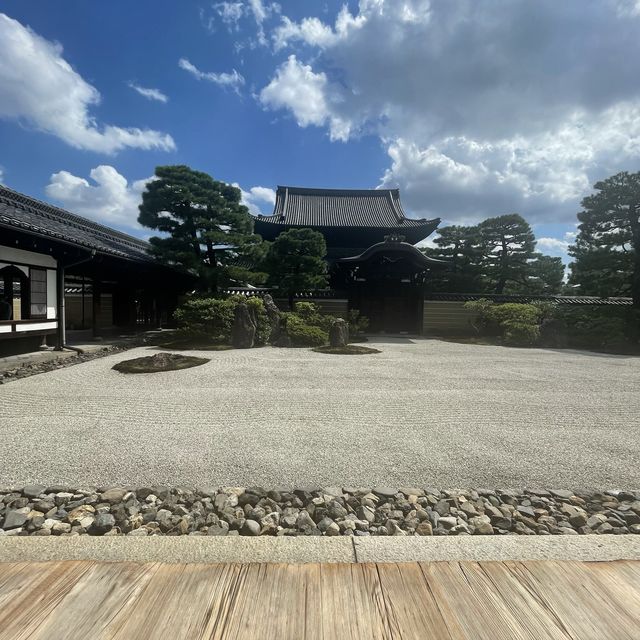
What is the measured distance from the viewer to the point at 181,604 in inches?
52.8

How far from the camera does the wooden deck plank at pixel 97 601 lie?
47.9 inches

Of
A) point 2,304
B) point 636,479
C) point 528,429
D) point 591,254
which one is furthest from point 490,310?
point 2,304

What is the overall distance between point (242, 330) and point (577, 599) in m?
9.26

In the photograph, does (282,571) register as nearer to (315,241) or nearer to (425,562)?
(425,562)

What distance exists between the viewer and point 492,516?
7.02 feet

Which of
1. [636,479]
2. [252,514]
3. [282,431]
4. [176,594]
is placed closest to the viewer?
[176,594]

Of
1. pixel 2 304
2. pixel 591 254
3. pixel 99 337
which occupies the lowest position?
pixel 99 337

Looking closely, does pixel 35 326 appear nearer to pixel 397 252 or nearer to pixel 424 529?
pixel 424 529

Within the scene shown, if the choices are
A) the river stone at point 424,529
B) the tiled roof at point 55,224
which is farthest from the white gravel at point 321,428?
the tiled roof at point 55,224

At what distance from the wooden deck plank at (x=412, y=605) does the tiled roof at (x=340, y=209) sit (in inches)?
784

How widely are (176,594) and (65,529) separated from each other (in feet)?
3.50

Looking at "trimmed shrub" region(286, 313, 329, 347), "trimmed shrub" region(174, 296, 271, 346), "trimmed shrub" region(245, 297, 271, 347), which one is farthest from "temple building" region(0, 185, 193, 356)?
"trimmed shrub" region(286, 313, 329, 347)

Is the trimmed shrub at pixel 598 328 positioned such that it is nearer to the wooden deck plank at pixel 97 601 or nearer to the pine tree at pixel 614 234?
the pine tree at pixel 614 234

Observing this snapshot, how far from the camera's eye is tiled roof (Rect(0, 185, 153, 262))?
7577mm
